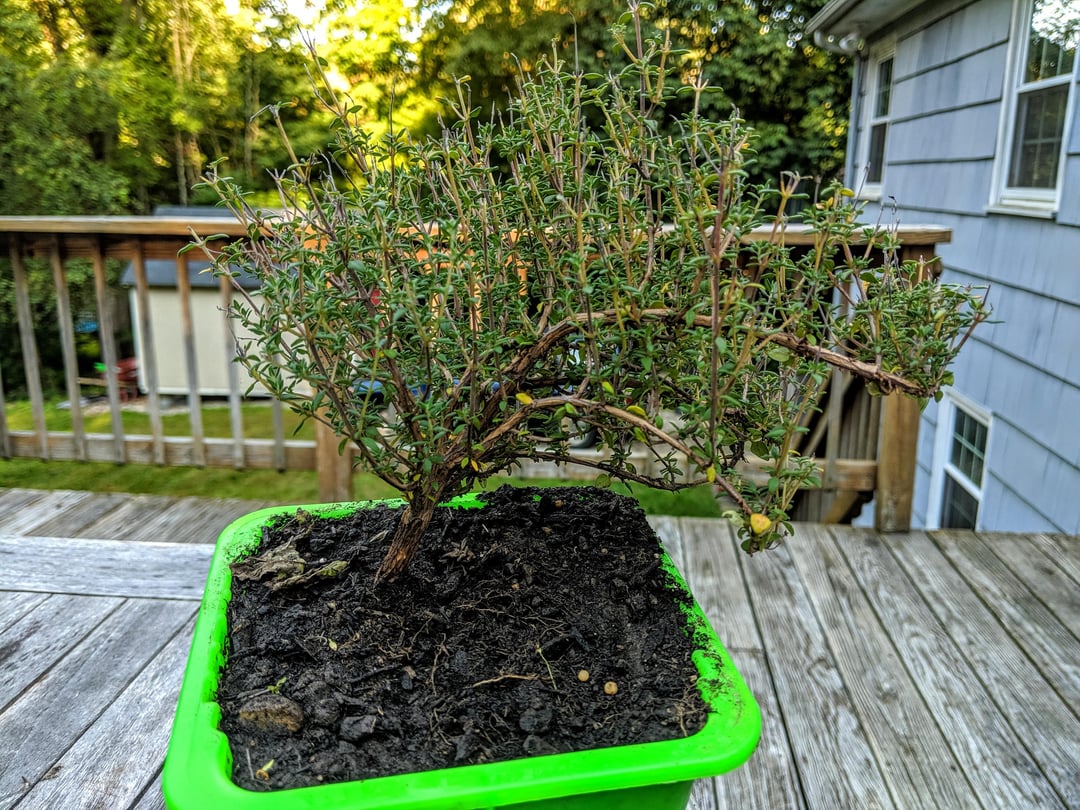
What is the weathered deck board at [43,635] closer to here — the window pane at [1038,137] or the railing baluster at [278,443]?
the railing baluster at [278,443]

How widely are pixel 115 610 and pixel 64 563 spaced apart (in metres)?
0.28

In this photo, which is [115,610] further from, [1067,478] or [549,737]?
[1067,478]

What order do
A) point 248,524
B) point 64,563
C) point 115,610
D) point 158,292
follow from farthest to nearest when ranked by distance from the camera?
point 158,292 → point 64,563 → point 115,610 → point 248,524

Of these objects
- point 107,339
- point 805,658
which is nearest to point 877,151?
point 805,658

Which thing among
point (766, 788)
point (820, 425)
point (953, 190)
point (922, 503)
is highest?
point (953, 190)

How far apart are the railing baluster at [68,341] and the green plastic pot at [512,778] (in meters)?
2.25

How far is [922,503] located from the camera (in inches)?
173

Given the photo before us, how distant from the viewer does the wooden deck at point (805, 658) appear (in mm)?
1378

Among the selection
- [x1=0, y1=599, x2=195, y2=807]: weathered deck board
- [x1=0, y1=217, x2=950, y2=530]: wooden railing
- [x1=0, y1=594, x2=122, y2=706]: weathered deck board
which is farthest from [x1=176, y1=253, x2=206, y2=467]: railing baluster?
[x1=0, y1=599, x2=195, y2=807]: weathered deck board

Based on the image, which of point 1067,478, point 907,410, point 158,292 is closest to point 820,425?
point 907,410

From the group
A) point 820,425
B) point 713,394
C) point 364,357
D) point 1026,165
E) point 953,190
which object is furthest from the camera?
point 953,190

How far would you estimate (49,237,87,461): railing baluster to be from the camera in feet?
8.29

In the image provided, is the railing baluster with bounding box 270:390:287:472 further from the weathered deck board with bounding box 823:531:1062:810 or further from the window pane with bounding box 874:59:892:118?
the window pane with bounding box 874:59:892:118

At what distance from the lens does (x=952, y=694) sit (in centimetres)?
170
